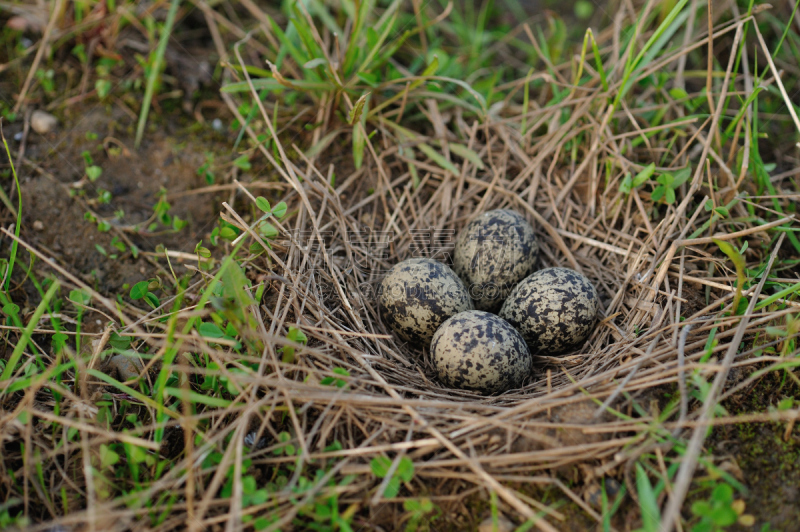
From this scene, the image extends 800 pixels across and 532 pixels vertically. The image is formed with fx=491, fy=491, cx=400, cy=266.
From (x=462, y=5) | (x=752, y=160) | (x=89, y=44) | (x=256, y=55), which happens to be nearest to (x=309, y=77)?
(x=256, y=55)

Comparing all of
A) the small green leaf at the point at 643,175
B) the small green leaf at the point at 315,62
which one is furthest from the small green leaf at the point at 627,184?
the small green leaf at the point at 315,62

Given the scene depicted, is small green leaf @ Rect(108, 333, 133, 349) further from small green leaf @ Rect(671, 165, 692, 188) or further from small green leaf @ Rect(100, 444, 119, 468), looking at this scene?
small green leaf @ Rect(671, 165, 692, 188)

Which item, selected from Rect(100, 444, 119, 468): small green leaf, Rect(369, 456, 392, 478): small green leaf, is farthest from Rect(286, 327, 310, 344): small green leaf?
Rect(100, 444, 119, 468): small green leaf

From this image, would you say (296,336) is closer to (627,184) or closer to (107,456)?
(107,456)

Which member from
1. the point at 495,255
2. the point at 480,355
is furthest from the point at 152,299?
the point at 495,255

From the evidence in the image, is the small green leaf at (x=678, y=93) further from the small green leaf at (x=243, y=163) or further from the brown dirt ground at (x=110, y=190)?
the brown dirt ground at (x=110, y=190)
